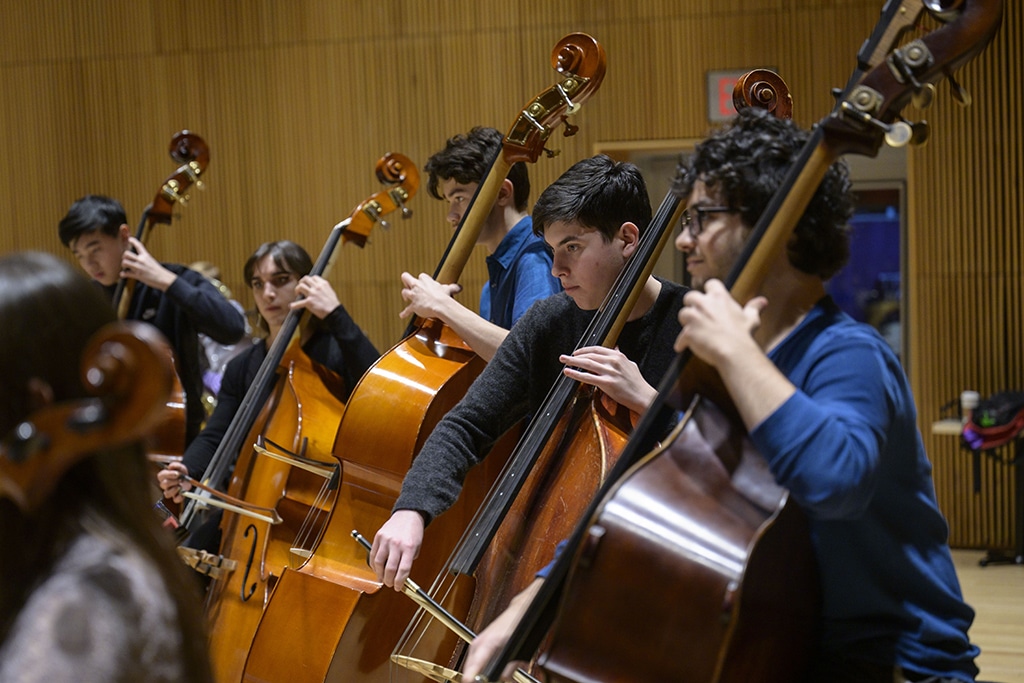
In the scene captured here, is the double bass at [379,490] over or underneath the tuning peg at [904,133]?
underneath

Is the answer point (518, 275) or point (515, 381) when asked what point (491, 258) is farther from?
point (515, 381)

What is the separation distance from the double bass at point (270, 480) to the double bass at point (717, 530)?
1347 mm

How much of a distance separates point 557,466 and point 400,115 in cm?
395

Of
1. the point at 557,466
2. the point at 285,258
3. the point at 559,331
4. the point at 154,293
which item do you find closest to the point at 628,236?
the point at 559,331

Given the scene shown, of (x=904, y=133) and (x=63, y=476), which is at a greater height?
(x=904, y=133)

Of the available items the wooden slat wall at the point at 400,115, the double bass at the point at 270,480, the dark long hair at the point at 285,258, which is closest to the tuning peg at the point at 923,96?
the double bass at the point at 270,480

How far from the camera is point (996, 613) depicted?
13.7 feet

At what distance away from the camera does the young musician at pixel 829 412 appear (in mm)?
1179

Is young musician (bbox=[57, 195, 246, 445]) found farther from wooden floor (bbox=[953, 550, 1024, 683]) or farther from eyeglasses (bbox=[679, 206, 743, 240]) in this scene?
wooden floor (bbox=[953, 550, 1024, 683])

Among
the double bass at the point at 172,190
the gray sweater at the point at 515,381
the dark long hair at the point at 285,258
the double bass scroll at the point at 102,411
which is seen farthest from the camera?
the double bass at the point at 172,190

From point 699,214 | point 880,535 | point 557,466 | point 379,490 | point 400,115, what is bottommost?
point 379,490

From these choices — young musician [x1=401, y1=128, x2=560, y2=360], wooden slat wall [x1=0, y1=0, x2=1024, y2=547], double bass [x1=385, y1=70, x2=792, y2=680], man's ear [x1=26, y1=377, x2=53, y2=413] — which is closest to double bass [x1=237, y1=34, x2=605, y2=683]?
young musician [x1=401, y1=128, x2=560, y2=360]

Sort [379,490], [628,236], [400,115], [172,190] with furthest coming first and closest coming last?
1. [400,115]
2. [172,190]
3. [379,490]
4. [628,236]

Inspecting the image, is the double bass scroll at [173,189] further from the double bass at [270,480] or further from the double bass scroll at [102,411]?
the double bass scroll at [102,411]
